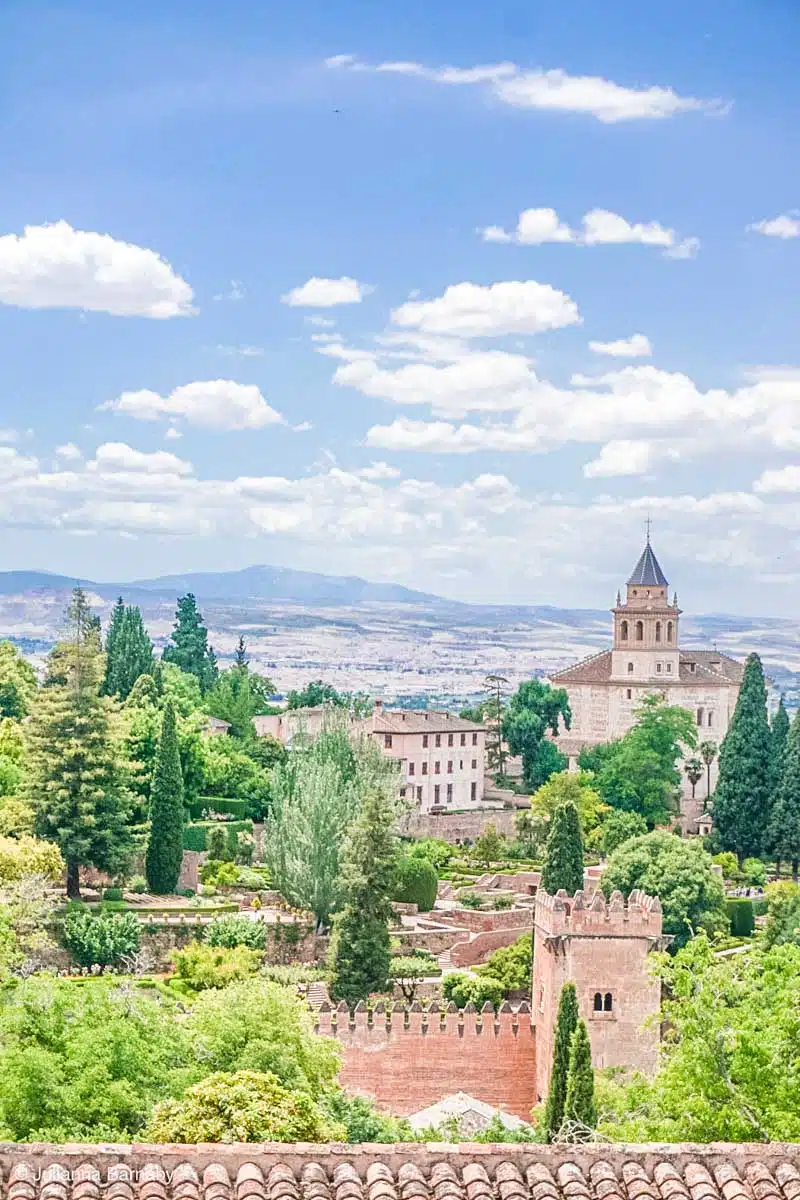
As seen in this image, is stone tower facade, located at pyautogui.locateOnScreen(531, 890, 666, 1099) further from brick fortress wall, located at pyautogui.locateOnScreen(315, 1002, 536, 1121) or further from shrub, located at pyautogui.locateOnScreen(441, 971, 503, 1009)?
shrub, located at pyautogui.locateOnScreen(441, 971, 503, 1009)

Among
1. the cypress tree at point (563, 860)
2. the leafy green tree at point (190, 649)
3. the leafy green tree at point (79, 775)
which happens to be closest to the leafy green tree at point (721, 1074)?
the cypress tree at point (563, 860)

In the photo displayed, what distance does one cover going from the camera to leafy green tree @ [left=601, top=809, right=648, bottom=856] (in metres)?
61.0

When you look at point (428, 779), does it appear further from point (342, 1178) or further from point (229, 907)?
point (342, 1178)

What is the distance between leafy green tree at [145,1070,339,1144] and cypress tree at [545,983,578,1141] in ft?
37.3

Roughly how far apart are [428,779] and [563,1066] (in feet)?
138

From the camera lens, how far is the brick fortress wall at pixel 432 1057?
3744cm

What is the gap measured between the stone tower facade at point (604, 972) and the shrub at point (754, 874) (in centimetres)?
2316

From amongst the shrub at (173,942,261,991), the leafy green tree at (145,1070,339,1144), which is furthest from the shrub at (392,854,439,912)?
the leafy green tree at (145,1070,339,1144)

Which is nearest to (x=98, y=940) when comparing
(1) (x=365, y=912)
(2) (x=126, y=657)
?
(1) (x=365, y=912)

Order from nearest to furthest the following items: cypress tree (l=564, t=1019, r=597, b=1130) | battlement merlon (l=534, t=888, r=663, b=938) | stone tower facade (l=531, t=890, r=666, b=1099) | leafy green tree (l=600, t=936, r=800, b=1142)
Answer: leafy green tree (l=600, t=936, r=800, b=1142) < cypress tree (l=564, t=1019, r=597, b=1130) < stone tower facade (l=531, t=890, r=666, b=1099) < battlement merlon (l=534, t=888, r=663, b=938)

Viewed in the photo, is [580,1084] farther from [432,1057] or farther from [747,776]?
[747,776]

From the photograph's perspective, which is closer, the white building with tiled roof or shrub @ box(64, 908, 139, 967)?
shrub @ box(64, 908, 139, 967)

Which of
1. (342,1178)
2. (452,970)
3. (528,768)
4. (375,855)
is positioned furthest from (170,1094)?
(528,768)

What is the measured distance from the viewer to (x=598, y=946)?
125 ft
